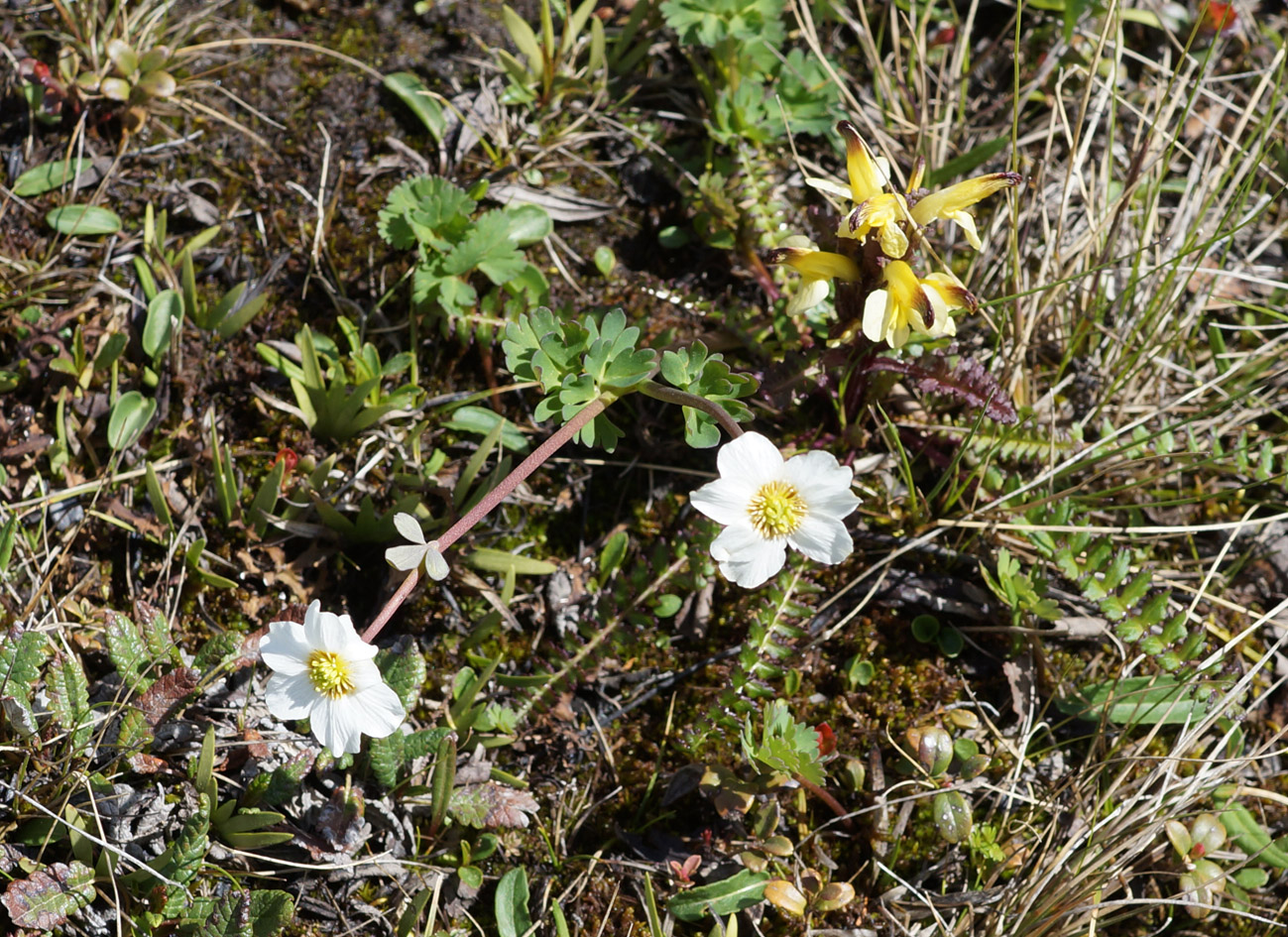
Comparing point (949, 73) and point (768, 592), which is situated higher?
point (949, 73)

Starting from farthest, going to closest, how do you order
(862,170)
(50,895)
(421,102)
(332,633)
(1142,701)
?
(421,102), (1142,701), (862,170), (50,895), (332,633)

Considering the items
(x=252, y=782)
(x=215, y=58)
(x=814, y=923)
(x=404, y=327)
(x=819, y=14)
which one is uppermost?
(x=819, y=14)

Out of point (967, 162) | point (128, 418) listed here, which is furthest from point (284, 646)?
point (967, 162)

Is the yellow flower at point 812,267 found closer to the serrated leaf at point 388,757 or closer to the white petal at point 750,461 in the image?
the white petal at point 750,461

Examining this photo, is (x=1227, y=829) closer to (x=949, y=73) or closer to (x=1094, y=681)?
(x=1094, y=681)

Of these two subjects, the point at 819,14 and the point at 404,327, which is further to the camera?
the point at 819,14

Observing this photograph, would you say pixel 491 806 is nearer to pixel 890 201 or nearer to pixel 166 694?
pixel 166 694

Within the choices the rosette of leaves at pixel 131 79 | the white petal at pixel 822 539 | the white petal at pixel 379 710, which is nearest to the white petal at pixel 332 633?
the white petal at pixel 379 710

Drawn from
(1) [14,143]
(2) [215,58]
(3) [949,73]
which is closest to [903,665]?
(3) [949,73]
